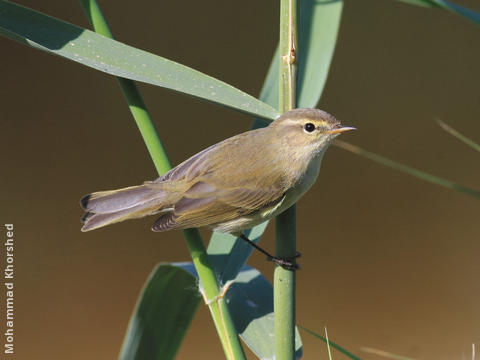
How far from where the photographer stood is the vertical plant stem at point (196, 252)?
40.8 inches

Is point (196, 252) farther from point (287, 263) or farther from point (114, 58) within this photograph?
point (114, 58)

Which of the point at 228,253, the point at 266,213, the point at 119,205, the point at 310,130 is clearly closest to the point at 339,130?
the point at 310,130

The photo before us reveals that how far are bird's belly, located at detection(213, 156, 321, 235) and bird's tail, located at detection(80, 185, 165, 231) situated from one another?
0.15 m

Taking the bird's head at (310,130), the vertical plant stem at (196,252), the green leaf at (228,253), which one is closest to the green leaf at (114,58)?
the vertical plant stem at (196,252)

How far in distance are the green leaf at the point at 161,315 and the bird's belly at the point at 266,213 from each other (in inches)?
5.2

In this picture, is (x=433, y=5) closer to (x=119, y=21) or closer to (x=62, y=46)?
(x=62, y=46)

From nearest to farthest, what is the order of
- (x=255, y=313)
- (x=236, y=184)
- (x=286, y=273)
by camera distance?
(x=286, y=273) < (x=255, y=313) < (x=236, y=184)

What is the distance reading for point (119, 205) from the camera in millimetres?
1289

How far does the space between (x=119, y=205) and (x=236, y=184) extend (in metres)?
0.26

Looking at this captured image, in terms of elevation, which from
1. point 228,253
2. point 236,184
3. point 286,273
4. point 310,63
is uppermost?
point 310,63

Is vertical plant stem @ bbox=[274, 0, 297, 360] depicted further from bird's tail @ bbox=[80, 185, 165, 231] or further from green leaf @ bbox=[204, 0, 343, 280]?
bird's tail @ bbox=[80, 185, 165, 231]

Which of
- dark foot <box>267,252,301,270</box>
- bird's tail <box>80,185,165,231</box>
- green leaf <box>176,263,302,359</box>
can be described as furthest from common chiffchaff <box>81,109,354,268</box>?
dark foot <box>267,252,301,270</box>

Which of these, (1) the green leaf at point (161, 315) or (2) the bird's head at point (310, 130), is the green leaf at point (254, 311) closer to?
(1) the green leaf at point (161, 315)

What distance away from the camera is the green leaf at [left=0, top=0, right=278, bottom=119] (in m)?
1.02
